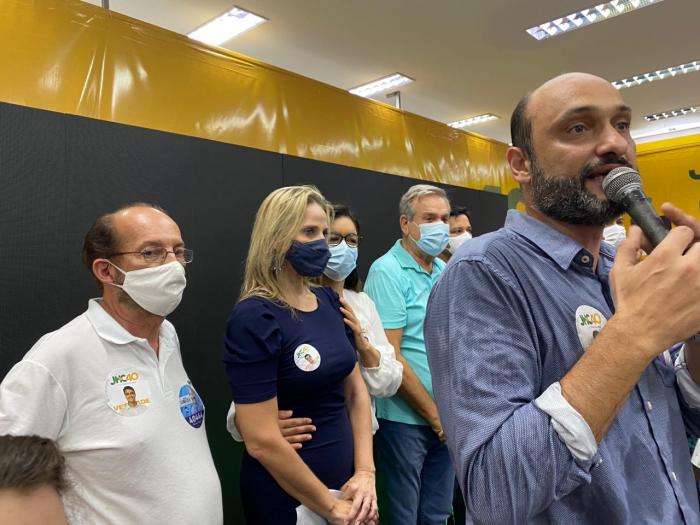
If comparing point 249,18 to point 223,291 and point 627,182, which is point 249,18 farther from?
point 627,182

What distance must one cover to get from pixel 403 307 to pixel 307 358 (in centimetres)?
98

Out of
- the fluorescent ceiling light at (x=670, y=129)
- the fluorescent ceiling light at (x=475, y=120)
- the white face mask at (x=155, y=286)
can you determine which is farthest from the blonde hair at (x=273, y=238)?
the fluorescent ceiling light at (x=670, y=129)

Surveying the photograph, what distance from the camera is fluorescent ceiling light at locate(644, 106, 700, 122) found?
7.46 metres

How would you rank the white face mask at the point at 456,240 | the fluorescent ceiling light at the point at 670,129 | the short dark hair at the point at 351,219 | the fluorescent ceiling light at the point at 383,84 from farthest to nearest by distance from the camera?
1. the fluorescent ceiling light at the point at 670,129
2. the fluorescent ceiling light at the point at 383,84
3. the white face mask at the point at 456,240
4. the short dark hair at the point at 351,219

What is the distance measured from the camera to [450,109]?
682cm

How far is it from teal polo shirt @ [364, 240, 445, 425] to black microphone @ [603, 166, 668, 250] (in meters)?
1.60

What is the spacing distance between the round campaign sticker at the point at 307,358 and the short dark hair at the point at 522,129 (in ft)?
3.04

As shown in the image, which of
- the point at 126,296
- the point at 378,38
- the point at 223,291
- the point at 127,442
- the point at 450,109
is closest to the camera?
the point at 127,442

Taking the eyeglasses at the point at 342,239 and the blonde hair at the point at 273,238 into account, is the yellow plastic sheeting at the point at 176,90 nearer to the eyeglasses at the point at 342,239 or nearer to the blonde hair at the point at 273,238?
the eyeglasses at the point at 342,239

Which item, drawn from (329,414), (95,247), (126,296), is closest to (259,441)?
(329,414)

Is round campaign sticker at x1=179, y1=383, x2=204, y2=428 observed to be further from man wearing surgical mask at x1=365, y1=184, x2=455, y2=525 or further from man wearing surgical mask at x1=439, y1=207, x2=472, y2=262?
man wearing surgical mask at x1=439, y1=207, x2=472, y2=262

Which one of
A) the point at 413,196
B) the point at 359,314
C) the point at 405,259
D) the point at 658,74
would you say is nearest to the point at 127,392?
the point at 359,314

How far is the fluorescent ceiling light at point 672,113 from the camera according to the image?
7463 mm

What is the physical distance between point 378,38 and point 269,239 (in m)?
3.48
